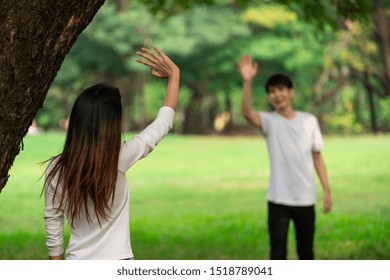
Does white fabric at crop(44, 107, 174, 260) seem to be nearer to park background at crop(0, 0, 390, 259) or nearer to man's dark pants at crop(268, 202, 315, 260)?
man's dark pants at crop(268, 202, 315, 260)

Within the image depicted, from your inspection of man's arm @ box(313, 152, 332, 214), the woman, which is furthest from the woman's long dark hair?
man's arm @ box(313, 152, 332, 214)

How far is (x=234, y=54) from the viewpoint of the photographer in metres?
42.5

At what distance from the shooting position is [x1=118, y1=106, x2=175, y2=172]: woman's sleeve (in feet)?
11.0

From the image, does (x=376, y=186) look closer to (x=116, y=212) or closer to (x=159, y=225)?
(x=159, y=225)

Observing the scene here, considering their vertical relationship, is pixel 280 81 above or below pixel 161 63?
above

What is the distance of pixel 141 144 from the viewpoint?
3408mm

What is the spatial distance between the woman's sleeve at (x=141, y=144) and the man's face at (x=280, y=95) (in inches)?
105

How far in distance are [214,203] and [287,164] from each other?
11.9 meters

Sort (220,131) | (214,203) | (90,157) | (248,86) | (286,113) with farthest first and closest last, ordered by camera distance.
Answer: (220,131) → (214,203) → (286,113) → (248,86) → (90,157)

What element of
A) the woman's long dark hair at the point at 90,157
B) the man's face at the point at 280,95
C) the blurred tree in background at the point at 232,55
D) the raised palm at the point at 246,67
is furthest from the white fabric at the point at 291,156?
the blurred tree in background at the point at 232,55

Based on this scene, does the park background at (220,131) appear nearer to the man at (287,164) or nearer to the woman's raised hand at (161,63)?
the man at (287,164)

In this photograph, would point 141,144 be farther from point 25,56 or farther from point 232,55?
point 232,55

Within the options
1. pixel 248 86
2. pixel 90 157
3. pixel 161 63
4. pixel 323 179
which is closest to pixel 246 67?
pixel 248 86

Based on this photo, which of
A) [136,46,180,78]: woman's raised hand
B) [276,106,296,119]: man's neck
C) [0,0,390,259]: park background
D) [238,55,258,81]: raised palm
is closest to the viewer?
[136,46,180,78]: woman's raised hand
